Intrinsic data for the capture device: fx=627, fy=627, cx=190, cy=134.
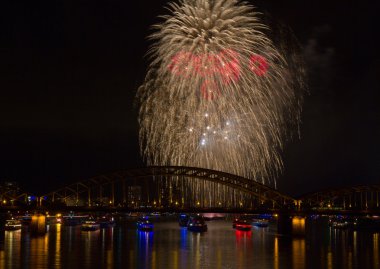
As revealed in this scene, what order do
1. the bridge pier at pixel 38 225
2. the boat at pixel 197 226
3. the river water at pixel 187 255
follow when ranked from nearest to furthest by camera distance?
1. the river water at pixel 187 255
2. the bridge pier at pixel 38 225
3. the boat at pixel 197 226

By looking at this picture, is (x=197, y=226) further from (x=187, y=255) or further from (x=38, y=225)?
(x=187, y=255)

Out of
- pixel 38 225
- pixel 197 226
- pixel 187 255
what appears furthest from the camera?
pixel 197 226

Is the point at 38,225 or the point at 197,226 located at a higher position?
the point at 38,225

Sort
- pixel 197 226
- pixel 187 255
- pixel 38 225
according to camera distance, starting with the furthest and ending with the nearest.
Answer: pixel 197 226 < pixel 38 225 < pixel 187 255

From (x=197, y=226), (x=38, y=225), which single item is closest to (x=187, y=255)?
(x=38, y=225)

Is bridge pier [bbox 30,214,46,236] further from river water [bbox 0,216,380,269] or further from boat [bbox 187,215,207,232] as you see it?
boat [bbox 187,215,207,232]

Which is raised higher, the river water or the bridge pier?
the bridge pier

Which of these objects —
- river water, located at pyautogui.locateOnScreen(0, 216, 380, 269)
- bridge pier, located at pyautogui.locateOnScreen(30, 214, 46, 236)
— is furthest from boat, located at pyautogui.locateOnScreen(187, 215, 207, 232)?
river water, located at pyautogui.locateOnScreen(0, 216, 380, 269)

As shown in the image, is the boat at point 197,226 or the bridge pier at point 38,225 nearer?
the bridge pier at point 38,225

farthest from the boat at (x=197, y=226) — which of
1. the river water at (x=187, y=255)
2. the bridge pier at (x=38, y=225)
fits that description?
the river water at (x=187, y=255)

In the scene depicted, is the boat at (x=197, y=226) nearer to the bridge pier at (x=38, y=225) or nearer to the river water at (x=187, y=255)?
the bridge pier at (x=38, y=225)

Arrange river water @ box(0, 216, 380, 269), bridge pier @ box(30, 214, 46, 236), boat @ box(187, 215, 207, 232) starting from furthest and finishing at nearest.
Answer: boat @ box(187, 215, 207, 232) → bridge pier @ box(30, 214, 46, 236) → river water @ box(0, 216, 380, 269)
